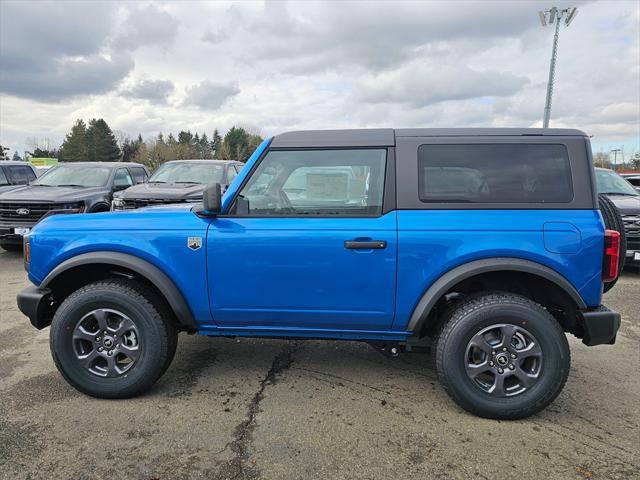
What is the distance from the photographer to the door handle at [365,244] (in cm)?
300

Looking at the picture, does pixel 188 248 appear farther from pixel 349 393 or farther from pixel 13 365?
pixel 13 365

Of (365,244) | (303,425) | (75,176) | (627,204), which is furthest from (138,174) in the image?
(627,204)

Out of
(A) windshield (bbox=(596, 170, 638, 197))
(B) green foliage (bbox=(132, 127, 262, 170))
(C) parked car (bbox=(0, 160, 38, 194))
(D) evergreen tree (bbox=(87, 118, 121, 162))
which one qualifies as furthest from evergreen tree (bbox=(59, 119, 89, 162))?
(A) windshield (bbox=(596, 170, 638, 197))

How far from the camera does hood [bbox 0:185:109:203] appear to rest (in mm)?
8273

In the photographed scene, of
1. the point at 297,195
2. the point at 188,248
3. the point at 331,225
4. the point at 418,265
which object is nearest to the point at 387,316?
the point at 418,265

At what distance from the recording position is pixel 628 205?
7.31 meters

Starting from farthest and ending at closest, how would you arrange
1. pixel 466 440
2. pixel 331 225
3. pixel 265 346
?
1. pixel 265 346
2. pixel 331 225
3. pixel 466 440

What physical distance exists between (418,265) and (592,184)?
4.02ft

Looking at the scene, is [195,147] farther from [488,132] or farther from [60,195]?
[488,132]

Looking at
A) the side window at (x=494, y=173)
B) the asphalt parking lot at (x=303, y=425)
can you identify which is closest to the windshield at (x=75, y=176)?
the asphalt parking lot at (x=303, y=425)

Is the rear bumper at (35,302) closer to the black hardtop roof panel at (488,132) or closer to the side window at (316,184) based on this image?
the side window at (316,184)

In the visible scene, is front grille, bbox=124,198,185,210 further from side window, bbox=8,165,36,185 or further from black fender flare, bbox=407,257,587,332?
black fender flare, bbox=407,257,587,332

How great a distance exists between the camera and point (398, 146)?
3170mm

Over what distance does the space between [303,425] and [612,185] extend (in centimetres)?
797
